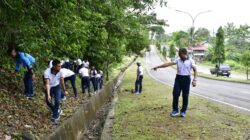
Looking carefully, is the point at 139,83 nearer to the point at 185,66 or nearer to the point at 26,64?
the point at 26,64

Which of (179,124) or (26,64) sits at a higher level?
(26,64)

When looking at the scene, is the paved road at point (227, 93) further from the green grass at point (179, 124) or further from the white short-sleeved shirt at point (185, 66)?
the white short-sleeved shirt at point (185, 66)

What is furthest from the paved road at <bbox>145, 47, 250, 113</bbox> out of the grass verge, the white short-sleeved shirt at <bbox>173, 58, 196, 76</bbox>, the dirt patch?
the grass verge

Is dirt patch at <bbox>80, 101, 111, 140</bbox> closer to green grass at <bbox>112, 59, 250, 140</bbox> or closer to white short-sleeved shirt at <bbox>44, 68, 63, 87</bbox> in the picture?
green grass at <bbox>112, 59, 250, 140</bbox>

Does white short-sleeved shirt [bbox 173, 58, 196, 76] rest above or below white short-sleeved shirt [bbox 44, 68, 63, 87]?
above

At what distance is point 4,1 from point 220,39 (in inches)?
1737

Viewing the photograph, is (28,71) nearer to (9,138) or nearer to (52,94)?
(52,94)

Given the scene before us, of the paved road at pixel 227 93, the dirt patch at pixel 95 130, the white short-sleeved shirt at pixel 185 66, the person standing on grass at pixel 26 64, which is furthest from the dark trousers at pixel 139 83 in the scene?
the white short-sleeved shirt at pixel 185 66

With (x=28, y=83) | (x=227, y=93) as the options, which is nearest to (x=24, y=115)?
(x=28, y=83)

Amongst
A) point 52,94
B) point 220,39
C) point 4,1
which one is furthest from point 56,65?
point 220,39

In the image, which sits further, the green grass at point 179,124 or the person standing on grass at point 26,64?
the person standing on grass at point 26,64

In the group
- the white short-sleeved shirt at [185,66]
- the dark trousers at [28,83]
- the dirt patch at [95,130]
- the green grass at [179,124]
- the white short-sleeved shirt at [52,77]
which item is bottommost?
the dirt patch at [95,130]

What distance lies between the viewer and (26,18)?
25.0 ft

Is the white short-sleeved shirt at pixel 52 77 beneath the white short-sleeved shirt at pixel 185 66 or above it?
beneath
